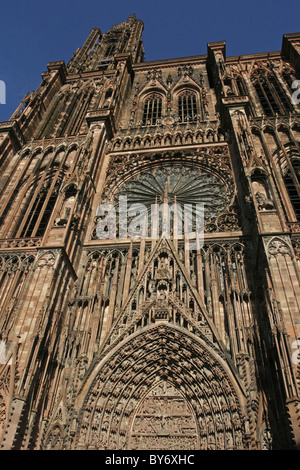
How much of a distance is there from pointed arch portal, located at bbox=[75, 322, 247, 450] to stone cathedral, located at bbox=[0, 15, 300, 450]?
4 cm

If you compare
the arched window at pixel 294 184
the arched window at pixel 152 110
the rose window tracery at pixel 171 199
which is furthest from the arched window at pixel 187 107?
the arched window at pixel 294 184

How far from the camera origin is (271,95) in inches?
831

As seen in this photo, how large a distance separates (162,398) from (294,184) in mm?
9094

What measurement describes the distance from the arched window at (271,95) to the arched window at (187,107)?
3488 mm

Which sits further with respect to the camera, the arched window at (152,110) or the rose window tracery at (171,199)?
the arched window at (152,110)

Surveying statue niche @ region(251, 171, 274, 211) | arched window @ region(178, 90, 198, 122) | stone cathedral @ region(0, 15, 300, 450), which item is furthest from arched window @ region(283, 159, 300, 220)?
arched window @ region(178, 90, 198, 122)

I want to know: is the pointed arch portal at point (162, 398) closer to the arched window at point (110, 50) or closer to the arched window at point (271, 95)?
the arched window at point (271, 95)

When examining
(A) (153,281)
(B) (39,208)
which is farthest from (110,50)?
(A) (153,281)

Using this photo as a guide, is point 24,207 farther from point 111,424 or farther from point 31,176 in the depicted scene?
point 111,424

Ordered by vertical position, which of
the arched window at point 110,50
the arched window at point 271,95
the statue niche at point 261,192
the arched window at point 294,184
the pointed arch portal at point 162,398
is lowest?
the pointed arch portal at point 162,398

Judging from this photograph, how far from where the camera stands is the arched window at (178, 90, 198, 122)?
2115 centimetres

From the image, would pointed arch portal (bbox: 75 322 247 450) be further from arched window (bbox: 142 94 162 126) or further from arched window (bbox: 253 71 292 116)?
arched window (bbox: 142 94 162 126)

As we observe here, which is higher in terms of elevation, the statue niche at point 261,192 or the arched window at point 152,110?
the arched window at point 152,110

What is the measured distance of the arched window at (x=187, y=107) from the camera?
21.1m
